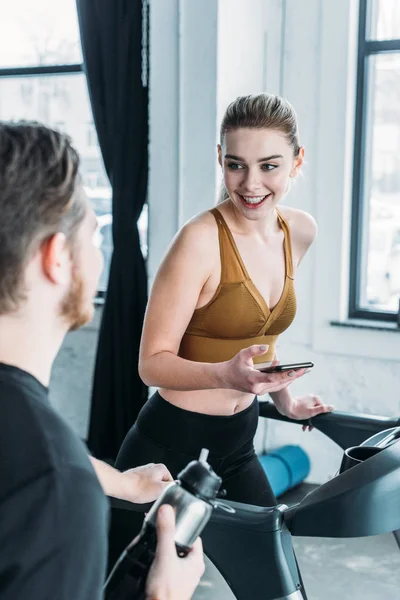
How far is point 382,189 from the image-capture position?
3.33 meters

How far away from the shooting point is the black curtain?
3.25 m

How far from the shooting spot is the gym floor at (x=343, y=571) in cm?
250

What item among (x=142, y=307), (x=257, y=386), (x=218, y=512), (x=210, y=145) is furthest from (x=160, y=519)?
(x=142, y=307)

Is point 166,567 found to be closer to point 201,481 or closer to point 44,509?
point 201,481

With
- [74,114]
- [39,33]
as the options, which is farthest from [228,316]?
[39,33]

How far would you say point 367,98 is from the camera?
3236 mm

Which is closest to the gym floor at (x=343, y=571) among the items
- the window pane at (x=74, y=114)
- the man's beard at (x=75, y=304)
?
the window pane at (x=74, y=114)

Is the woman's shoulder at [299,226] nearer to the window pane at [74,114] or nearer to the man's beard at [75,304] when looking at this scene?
the man's beard at [75,304]

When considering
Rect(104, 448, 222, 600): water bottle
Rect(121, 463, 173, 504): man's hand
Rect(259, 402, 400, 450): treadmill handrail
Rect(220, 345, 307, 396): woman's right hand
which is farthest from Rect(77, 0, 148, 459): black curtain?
Rect(104, 448, 222, 600): water bottle

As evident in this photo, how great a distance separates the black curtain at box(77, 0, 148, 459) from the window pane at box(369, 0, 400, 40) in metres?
0.93

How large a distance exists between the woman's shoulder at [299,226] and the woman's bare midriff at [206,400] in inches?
17.1

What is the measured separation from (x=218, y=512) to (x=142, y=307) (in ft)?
7.09

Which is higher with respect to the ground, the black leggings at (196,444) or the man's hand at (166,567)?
the man's hand at (166,567)

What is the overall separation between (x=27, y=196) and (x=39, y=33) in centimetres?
329
